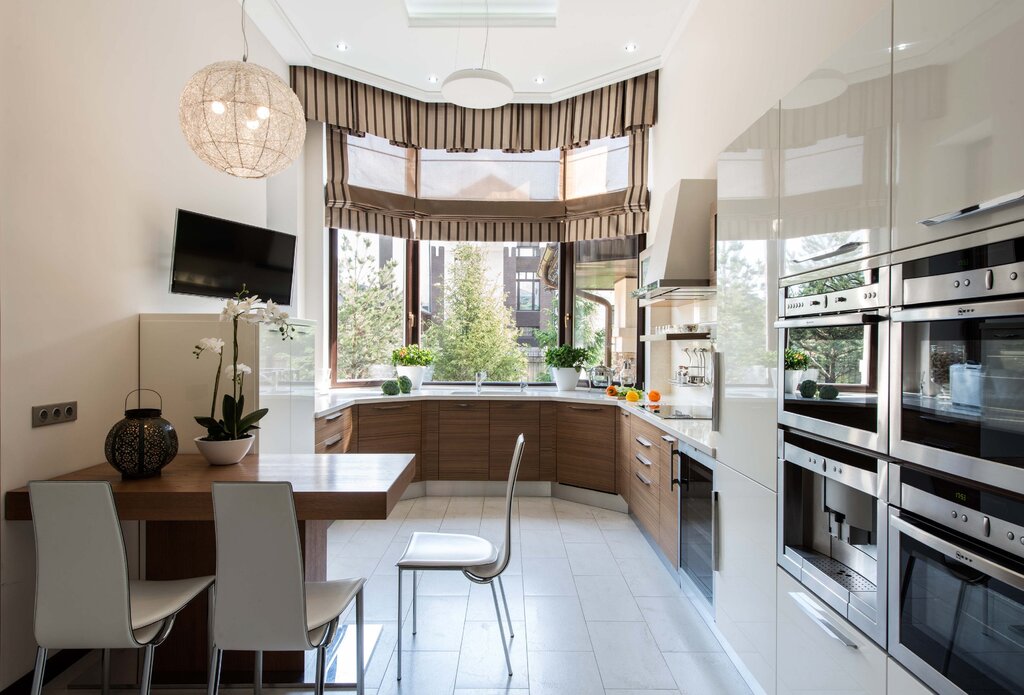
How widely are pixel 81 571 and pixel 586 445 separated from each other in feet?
11.6

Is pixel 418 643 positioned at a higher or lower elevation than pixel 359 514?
lower

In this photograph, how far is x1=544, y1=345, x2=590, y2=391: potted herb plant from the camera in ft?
16.5

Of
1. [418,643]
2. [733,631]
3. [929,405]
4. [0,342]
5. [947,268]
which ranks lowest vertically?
[418,643]

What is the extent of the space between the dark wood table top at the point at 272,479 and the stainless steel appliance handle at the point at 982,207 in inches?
66.2

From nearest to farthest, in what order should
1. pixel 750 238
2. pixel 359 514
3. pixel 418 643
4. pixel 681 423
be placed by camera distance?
pixel 359 514
pixel 750 238
pixel 418 643
pixel 681 423

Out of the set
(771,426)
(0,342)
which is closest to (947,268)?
(771,426)

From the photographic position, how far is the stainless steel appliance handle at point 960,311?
0.99 meters

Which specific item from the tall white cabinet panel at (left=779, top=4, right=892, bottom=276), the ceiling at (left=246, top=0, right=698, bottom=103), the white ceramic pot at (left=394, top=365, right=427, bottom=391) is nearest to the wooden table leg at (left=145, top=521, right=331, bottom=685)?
the tall white cabinet panel at (left=779, top=4, right=892, bottom=276)

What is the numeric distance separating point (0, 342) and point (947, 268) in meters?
2.82

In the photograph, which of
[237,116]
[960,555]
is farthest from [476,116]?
[960,555]

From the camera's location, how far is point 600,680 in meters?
2.22

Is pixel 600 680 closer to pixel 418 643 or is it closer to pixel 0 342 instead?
pixel 418 643

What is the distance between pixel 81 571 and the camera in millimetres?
1643

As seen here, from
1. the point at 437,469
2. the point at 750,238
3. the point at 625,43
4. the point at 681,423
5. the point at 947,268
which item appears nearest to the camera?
the point at 947,268
